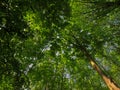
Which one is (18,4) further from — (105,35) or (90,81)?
(90,81)

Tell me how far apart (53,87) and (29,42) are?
9684mm

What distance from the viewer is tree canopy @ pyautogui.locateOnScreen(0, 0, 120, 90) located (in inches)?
217

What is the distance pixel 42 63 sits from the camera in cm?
2073

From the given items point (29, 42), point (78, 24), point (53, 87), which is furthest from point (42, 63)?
point (53, 87)

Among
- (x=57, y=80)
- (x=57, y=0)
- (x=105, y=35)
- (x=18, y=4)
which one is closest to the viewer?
(x=57, y=0)

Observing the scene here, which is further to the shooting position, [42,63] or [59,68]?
[59,68]

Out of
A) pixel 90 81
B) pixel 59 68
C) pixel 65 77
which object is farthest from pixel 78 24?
pixel 90 81

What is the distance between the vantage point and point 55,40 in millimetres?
5570

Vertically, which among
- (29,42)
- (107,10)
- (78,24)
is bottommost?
(29,42)

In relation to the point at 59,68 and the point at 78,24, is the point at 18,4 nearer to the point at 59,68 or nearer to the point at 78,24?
the point at 78,24

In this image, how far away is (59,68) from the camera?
Answer: 2633 centimetres

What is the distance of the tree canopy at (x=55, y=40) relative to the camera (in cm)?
552

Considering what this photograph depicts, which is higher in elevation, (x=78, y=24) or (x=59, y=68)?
(x=78, y=24)

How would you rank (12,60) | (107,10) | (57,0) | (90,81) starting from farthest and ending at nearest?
(90,81) < (107,10) < (12,60) < (57,0)
